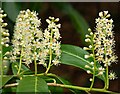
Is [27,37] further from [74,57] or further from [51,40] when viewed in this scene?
[74,57]

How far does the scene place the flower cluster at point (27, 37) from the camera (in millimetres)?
874

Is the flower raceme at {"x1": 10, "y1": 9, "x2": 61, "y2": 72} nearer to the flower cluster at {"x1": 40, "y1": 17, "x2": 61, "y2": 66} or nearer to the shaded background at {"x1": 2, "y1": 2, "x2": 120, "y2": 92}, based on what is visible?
the flower cluster at {"x1": 40, "y1": 17, "x2": 61, "y2": 66}

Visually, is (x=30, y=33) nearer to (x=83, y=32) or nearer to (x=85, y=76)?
(x=83, y=32)

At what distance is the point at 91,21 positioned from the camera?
184 cm

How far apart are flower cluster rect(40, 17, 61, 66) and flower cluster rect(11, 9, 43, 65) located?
0.05 feet

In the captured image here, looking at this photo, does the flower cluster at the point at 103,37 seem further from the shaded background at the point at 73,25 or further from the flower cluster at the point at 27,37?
the shaded background at the point at 73,25

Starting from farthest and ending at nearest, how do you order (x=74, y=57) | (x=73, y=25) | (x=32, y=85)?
1. (x=73, y=25)
2. (x=74, y=57)
3. (x=32, y=85)

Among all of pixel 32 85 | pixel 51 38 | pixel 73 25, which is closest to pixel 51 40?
pixel 51 38

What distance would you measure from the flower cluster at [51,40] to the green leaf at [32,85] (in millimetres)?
67

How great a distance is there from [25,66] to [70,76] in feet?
2.94

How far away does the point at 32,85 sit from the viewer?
844 mm

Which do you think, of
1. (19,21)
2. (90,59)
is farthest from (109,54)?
(19,21)

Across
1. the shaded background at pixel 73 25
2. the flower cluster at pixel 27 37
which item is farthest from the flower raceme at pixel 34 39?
the shaded background at pixel 73 25

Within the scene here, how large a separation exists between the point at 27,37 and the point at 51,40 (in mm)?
57
